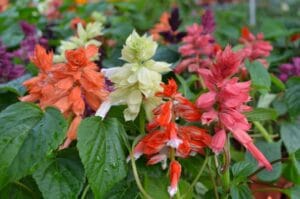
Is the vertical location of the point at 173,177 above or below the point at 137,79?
below

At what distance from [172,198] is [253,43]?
75 centimetres

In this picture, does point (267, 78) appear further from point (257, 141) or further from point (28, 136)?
point (28, 136)

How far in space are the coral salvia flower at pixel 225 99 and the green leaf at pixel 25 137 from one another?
0.22m

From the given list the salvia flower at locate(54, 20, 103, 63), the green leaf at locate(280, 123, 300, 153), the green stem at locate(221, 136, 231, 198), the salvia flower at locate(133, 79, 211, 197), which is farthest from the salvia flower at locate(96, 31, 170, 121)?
the green leaf at locate(280, 123, 300, 153)

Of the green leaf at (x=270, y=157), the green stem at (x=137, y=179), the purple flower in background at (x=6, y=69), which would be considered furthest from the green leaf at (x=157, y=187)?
the purple flower in background at (x=6, y=69)

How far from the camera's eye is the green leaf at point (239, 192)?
861 millimetres

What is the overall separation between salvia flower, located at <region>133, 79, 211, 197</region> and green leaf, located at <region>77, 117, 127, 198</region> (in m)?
0.04

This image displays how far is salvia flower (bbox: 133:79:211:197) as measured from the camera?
0.79 metres

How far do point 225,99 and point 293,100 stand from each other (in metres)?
0.44

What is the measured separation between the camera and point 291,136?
114 centimetres

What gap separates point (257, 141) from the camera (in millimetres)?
1186

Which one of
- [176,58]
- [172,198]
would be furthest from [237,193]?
[176,58]

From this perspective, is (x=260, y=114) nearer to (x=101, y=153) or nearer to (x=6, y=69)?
(x=101, y=153)

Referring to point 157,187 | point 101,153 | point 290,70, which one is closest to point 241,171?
point 157,187
